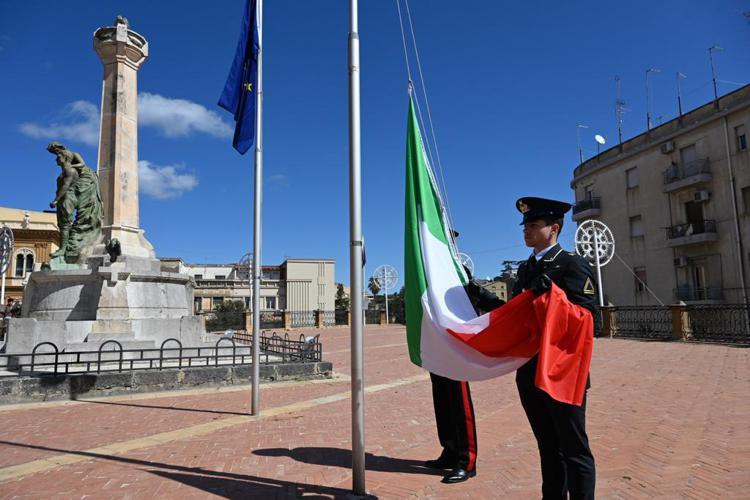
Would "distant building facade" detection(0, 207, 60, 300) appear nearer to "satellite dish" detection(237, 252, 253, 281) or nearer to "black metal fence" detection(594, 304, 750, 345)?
"satellite dish" detection(237, 252, 253, 281)

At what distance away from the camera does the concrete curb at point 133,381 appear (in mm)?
8367

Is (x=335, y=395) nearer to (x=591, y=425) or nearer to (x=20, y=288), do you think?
(x=591, y=425)

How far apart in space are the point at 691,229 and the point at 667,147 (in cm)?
569

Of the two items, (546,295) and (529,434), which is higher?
(546,295)

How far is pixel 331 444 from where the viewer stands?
5.82 metres

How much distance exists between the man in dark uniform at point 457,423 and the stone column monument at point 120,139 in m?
11.0

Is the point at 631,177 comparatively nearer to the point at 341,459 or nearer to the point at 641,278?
the point at 641,278

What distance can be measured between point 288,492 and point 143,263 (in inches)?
398

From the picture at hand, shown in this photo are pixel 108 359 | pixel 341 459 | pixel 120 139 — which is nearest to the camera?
pixel 341 459

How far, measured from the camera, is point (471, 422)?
4609 mm

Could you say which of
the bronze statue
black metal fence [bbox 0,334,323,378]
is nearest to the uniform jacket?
black metal fence [bbox 0,334,323,378]

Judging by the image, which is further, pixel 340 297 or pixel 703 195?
pixel 340 297

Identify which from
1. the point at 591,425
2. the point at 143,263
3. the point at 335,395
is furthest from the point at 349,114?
the point at 143,263

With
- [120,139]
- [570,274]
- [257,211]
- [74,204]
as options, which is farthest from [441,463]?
[120,139]
